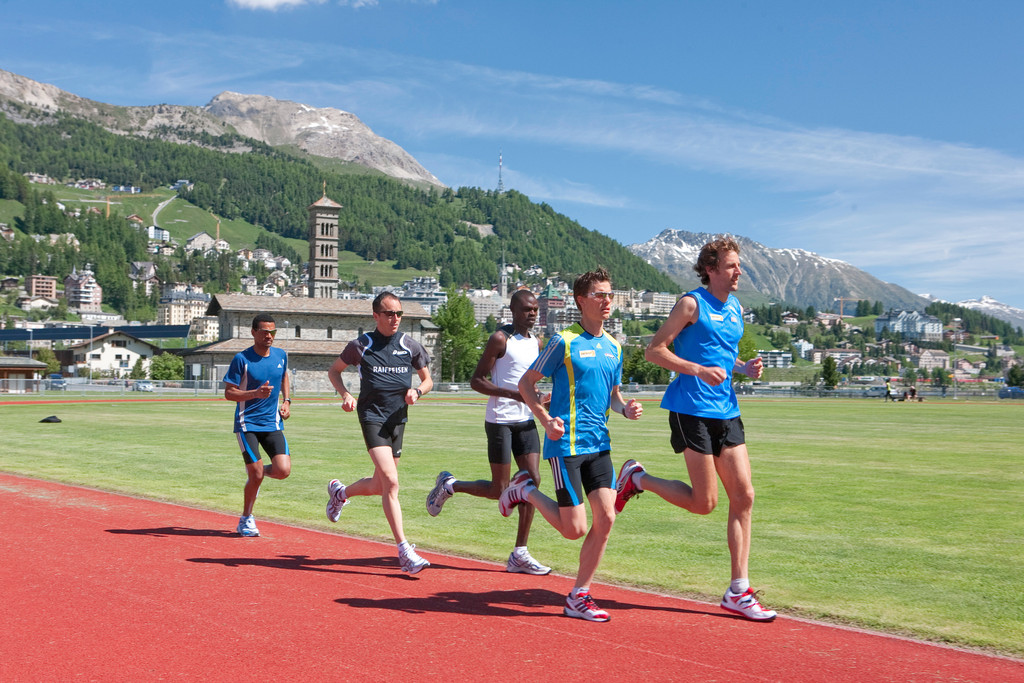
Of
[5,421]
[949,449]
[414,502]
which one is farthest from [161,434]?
Result: [949,449]

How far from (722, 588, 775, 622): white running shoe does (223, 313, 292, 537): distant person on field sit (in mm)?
4848

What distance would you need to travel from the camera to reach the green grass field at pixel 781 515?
22.4 ft

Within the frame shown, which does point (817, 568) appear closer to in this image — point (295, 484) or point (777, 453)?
point (295, 484)

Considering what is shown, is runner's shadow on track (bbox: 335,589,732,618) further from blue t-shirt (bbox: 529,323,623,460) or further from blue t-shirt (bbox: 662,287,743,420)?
blue t-shirt (bbox: 662,287,743,420)

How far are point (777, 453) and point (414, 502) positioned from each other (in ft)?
36.8

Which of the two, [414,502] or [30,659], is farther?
[414,502]

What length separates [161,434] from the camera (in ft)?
80.7

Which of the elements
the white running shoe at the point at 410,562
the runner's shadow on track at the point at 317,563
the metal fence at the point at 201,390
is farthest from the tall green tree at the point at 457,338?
the white running shoe at the point at 410,562

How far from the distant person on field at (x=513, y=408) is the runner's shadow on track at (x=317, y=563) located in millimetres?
595

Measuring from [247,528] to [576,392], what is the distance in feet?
15.3

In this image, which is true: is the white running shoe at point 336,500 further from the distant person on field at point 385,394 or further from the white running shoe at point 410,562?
the white running shoe at point 410,562

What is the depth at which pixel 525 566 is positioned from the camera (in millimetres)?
7555

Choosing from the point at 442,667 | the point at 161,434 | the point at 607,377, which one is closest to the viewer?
the point at 442,667

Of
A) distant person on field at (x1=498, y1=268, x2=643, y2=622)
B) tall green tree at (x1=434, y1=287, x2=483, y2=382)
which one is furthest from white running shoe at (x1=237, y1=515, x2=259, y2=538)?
tall green tree at (x1=434, y1=287, x2=483, y2=382)
